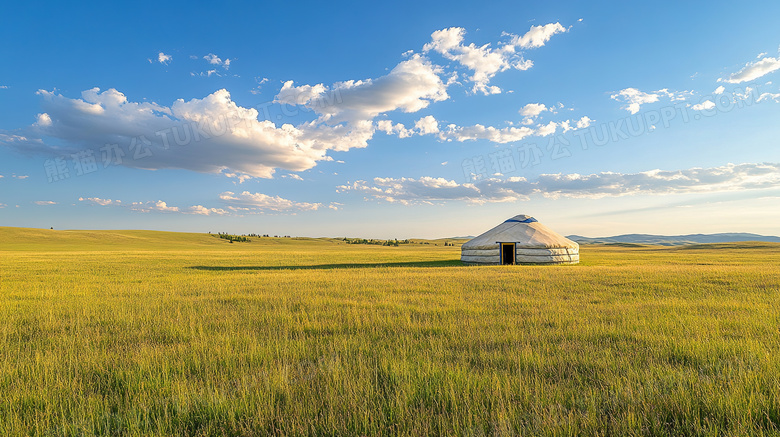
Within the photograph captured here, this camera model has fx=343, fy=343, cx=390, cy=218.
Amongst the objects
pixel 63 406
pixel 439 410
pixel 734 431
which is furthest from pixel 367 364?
pixel 734 431

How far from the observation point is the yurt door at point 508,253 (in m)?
26.5

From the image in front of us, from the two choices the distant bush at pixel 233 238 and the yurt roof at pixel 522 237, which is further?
the distant bush at pixel 233 238

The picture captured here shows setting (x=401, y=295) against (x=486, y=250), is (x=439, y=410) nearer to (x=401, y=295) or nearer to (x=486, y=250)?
(x=401, y=295)

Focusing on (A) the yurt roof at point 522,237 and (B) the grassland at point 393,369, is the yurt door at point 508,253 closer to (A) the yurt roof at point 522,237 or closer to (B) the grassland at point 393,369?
(A) the yurt roof at point 522,237

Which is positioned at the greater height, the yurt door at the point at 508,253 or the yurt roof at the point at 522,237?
the yurt roof at the point at 522,237

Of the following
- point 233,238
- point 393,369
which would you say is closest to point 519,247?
point 393,369

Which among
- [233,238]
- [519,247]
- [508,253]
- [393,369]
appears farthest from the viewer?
[233,238]

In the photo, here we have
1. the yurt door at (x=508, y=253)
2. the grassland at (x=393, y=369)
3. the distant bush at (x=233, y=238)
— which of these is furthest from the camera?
the distant bush at (x=233, y=238)

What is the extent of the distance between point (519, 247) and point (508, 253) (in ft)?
3.11

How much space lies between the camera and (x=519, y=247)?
2672cm

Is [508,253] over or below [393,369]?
below

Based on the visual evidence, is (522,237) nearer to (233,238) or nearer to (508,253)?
(508,253)

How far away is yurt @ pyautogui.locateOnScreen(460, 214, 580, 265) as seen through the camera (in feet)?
87.1


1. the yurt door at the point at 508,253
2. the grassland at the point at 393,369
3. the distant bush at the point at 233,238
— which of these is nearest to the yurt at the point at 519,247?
the yurt door at the point at 508,253
